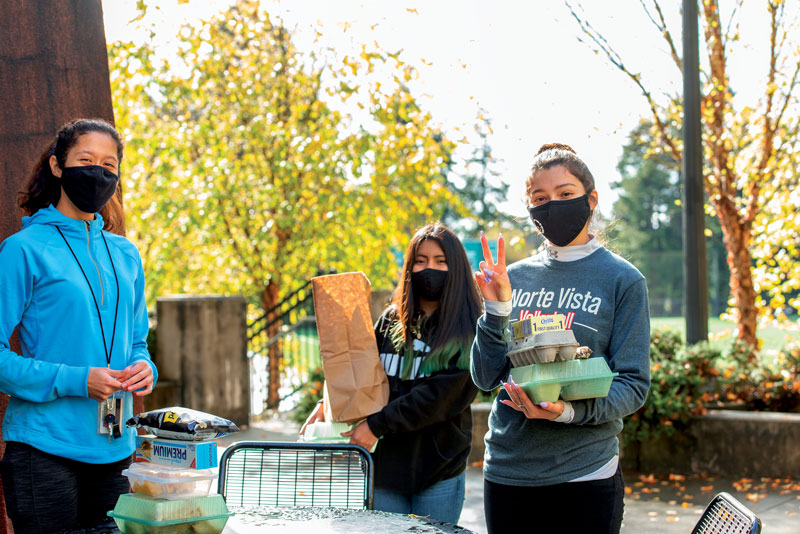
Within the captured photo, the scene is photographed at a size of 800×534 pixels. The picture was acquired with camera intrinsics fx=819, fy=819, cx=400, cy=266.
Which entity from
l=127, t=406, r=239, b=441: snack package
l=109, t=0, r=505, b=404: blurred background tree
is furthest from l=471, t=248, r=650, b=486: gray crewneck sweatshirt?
l=109, t=0, r=505, b=404: blurred background tree

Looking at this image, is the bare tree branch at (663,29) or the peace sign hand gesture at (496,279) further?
the bare tree branch at (663,29)

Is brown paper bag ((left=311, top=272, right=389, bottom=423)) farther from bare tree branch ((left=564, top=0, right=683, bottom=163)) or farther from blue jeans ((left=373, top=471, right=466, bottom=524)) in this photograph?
bare tree branch ((left=564, top=0, right=683, bottom=163))

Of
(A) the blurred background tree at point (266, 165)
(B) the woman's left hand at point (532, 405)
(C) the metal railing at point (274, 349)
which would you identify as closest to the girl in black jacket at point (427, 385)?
(B) the woman's left hand at point (532, 405)

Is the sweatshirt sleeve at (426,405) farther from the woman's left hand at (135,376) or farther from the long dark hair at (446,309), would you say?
the woman's left hand at (135,376)

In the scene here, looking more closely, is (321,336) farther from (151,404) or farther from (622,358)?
(151,404)

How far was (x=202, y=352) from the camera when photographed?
8.84 m

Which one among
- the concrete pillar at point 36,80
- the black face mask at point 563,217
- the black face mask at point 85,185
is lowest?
the black face mask at point 563,217

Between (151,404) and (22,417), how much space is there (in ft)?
20.4

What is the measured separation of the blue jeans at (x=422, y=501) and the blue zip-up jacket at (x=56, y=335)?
1.06m

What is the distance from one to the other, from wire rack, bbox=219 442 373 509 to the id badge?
1.52 ft

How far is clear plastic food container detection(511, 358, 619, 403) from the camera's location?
7.73 ft

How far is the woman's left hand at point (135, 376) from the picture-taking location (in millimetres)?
2436

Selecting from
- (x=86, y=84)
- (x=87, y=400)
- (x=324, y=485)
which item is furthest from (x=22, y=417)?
(x=86, y=84)

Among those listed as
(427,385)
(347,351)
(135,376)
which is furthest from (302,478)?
(135,376)
